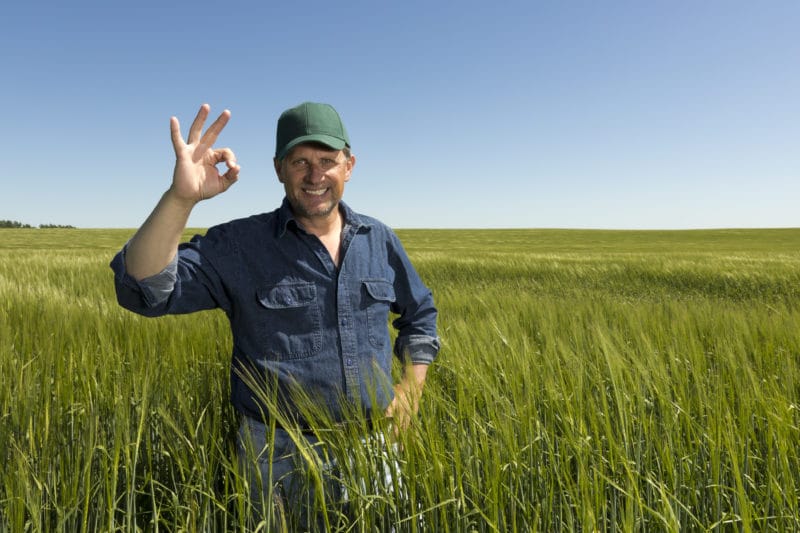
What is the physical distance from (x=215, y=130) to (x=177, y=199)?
0.22 m

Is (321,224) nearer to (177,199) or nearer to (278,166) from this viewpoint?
(278,166)

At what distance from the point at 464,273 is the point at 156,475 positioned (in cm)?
986

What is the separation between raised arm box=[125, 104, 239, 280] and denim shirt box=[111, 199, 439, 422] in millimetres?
119

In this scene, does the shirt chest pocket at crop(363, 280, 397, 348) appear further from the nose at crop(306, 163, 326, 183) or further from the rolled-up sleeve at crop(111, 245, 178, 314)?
the rolled-up sleeve at crop(111, 245, 178, 314)

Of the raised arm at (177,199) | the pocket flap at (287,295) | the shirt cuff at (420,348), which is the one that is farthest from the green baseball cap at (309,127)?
the shirt cuff at (420,348)

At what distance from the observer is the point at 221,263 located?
1.44 m

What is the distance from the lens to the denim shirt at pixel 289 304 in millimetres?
1397

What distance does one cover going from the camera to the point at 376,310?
1.54 meters

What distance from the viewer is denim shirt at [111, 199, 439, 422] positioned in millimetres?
1397

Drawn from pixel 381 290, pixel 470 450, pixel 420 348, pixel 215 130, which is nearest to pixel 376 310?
pixel 381 290

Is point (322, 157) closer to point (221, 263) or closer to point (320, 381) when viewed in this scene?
point (221, 263)

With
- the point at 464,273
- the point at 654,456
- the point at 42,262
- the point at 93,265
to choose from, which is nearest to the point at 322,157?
the point at 654,456

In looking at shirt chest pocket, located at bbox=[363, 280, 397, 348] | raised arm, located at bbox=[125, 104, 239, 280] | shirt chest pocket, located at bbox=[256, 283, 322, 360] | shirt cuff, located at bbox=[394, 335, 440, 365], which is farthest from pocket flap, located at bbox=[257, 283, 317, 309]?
shirt cuff, located at bbox=[394, 335, 440, 365]

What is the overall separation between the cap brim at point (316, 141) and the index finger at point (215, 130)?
0.18 metres
